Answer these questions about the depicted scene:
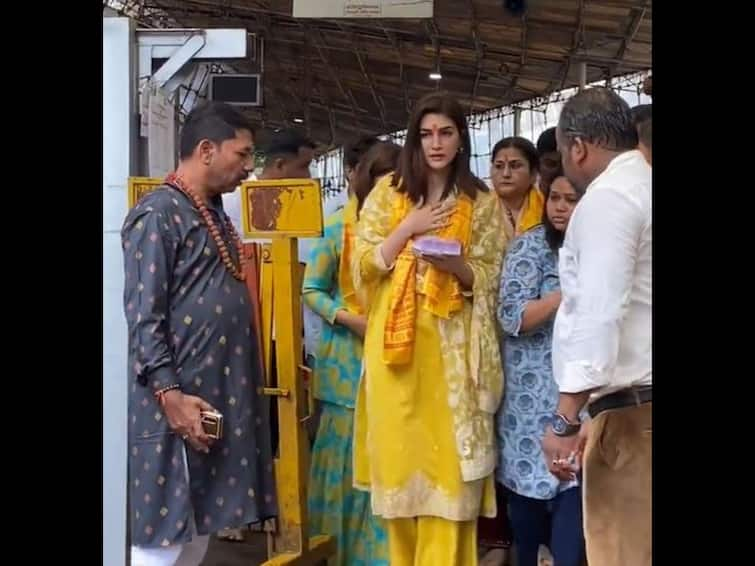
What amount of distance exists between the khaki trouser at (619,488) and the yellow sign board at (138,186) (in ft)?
3.89

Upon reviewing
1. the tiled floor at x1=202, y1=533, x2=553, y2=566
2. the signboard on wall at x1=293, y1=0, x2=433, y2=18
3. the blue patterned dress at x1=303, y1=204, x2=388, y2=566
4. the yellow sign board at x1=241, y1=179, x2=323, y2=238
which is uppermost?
the signboard on wall at x1=293, y1=0, x2=433, y2=18

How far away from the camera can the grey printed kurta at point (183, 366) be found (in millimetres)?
2203

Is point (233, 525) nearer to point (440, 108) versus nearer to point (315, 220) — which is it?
point (315, 220)

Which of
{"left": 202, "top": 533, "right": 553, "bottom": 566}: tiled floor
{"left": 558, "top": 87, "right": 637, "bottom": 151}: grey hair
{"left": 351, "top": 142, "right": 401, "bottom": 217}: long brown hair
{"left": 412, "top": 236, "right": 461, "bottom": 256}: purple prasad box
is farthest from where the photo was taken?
{"left": 202, "top": 533, "right": 553, "bottom": 566}: tiled floor

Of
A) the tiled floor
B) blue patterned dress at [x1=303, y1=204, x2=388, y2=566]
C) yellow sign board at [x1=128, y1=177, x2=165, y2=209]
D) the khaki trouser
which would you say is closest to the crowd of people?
the khaki trouser

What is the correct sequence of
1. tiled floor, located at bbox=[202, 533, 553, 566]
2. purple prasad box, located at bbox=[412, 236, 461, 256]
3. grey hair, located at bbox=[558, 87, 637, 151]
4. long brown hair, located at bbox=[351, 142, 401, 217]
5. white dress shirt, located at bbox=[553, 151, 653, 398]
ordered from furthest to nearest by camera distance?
tiled floor, located at bbox=[202, 533, 553, 566], long brown hair, located at bbox=[351, 142, 401, 217], purple prasad box, located at bbox=[412, 236, 461, 256], grey hair, located at bbox=[558, 87, 637, 151], white dress shirt, located at bbox=[553, 151, 653, 398]

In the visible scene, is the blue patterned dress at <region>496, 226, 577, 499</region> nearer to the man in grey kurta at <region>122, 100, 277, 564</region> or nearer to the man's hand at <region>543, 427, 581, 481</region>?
the man's hand at <region>543, 427, 581, 481</region>

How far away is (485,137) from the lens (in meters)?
7.48

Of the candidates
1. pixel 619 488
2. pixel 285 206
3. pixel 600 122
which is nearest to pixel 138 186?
pixel 285 206

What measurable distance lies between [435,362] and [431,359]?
0.04ft

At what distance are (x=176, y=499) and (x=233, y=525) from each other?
0.16 m

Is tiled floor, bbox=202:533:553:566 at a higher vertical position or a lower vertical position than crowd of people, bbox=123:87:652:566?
lower

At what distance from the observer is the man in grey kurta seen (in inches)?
86.8

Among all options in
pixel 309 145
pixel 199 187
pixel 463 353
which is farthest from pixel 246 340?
pixel 309 145
